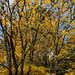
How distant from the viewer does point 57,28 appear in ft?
20.6

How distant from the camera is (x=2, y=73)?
548cm

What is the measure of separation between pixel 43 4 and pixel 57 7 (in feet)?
5.60

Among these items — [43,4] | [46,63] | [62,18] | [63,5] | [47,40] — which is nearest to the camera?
[43,4]

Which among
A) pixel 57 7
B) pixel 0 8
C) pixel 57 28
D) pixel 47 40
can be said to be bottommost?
pixel 47 40

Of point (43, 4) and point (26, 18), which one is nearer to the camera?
point (43, 4)

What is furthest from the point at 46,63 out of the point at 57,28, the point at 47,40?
the point at 57,28

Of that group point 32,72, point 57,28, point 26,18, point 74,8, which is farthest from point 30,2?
point 32,72

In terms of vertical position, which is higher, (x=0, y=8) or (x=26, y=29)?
(x=0, y=8)

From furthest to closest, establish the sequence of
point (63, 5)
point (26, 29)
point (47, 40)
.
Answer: point (47, 40) < point (63, 5) < point (26, 29)

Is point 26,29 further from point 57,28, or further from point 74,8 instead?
point 74,8

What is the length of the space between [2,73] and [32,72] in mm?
2212

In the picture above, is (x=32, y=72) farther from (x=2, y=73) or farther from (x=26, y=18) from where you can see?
(x=26, y=18)

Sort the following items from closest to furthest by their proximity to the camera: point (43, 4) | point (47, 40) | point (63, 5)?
point (43, 4) → point (63, 5) → point (47, 40)

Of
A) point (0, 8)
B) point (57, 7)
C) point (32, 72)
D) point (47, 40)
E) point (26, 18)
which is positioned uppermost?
point (57, 7)
